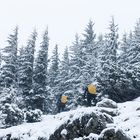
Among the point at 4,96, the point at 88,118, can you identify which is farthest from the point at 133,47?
the point at 88,118

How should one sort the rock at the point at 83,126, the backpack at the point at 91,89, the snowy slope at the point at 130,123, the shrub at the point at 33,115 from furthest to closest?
1. the shrub at the point at 33,115
2. the backpack at the point at 91,89
3. the rock at the point at 83,126
4. the snowy slope at the point at 130,123

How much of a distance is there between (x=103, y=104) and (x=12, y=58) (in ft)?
65.7

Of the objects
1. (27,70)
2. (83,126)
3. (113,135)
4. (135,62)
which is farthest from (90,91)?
(27,70)

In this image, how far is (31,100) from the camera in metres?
39.0

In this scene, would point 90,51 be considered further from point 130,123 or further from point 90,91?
point 130,123

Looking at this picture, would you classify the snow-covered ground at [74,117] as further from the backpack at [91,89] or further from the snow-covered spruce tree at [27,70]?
the snow-covered spruce tree at [27,70]

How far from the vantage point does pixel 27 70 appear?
41.1 m

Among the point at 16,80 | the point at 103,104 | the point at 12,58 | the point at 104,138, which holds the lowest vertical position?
the point at 104,138

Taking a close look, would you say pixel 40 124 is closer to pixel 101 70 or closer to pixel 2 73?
pixel 101 70

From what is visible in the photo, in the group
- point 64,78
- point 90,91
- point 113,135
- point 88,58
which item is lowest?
point 113,135

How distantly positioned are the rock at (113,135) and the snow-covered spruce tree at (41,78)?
25.0 metres

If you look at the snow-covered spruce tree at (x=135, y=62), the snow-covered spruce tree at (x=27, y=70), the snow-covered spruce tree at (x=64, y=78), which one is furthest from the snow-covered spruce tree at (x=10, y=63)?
the snow-covered spruce tree at (x=135, y=62)

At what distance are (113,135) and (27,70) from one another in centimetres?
2792

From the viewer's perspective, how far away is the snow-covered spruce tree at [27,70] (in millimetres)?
39597
